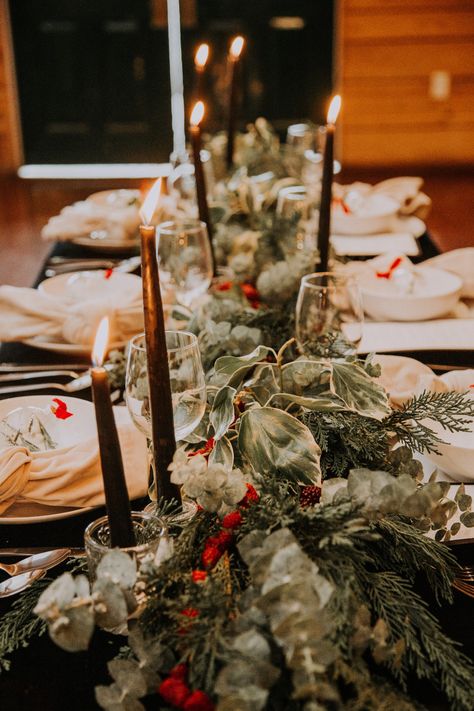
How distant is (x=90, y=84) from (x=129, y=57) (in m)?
0.28

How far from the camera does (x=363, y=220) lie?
2240 millimetres

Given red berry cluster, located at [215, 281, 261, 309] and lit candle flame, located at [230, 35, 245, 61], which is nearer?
red berry cluster, located at [215, 281, 261, 309]

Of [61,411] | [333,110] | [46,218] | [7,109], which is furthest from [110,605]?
[7,109]

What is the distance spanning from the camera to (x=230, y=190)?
2.02 meters

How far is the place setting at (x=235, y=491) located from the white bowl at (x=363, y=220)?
669 mm

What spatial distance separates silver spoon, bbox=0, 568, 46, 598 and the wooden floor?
243 cm

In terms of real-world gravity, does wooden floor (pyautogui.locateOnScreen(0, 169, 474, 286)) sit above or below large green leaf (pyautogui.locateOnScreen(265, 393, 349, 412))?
below

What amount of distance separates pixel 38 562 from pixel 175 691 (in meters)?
0.29

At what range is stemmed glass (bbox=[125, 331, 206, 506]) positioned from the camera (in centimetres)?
87

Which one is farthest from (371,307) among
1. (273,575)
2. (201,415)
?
(273,575)

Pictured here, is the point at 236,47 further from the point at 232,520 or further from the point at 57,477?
the point at 232,520

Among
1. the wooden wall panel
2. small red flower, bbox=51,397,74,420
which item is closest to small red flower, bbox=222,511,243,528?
small red flower, bbox=51,397,74,420

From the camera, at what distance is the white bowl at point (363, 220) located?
224 centimetres

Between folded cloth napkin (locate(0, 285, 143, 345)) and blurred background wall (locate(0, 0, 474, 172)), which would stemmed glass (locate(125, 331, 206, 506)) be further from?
blurred background wall (locate(0, 0, 474, 172))
